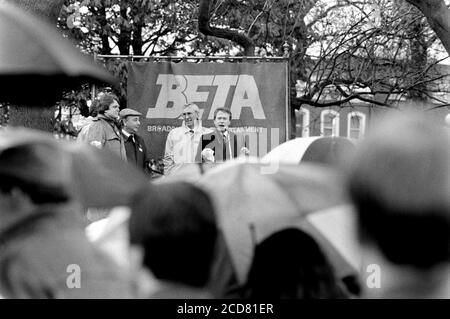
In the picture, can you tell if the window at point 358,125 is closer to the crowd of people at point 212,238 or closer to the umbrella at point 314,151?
the umbrella at point 314,151

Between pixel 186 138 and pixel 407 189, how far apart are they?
277 inches

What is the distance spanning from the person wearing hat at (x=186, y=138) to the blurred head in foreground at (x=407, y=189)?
268 inches

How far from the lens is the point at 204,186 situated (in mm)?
1968

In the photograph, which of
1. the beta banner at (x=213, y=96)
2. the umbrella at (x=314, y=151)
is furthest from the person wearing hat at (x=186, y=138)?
the umbrella at (x=314, y=151)

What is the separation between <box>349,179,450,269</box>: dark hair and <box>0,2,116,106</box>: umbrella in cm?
95

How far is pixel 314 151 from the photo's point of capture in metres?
2.58

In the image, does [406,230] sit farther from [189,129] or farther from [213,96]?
[213,96]

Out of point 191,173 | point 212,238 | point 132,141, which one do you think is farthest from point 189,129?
point 212,238

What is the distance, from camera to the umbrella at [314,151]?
2.43 m

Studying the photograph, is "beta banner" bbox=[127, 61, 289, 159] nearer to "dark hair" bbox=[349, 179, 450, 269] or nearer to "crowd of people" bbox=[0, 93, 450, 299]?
"crowd of people" bbox=[0, 93, 450, 299]
